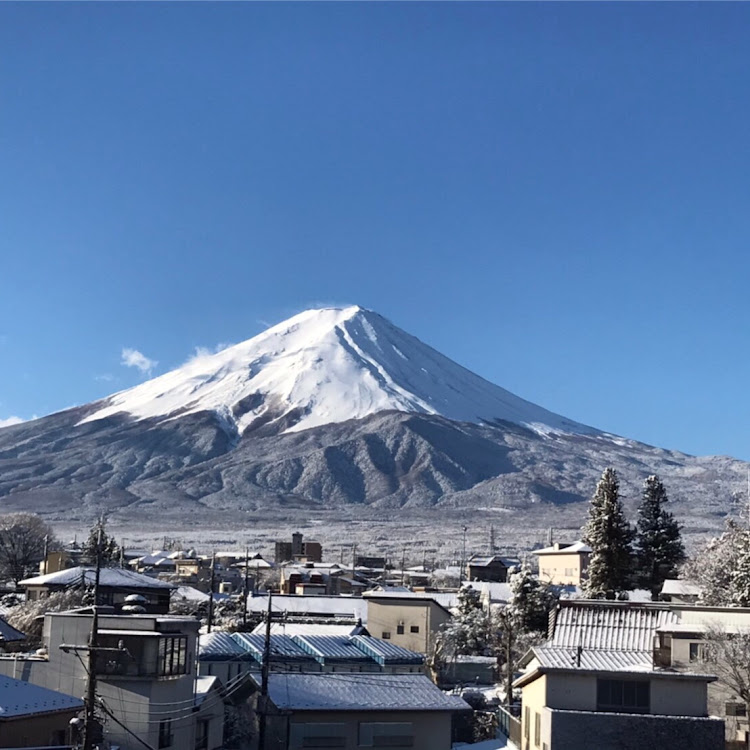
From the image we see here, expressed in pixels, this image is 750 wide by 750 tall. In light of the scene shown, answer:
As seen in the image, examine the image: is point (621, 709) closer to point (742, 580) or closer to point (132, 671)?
point (132, 671)

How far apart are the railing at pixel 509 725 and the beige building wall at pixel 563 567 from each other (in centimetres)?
4866

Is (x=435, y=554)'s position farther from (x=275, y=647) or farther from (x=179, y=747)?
(x=179, y=747)

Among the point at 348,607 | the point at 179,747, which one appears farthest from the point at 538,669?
the point at 348,607

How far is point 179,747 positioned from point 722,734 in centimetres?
1166

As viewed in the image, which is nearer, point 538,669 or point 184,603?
point 538,669

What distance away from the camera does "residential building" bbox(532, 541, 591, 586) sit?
269ft

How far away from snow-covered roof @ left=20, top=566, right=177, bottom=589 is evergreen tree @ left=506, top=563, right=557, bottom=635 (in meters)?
16.7

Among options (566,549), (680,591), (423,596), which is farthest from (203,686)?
(566,549)

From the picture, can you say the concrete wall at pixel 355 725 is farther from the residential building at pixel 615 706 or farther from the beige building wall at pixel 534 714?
the residential building at pixel 615 706

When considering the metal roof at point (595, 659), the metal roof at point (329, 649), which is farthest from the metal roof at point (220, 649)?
the metal roof at point (595, 659)

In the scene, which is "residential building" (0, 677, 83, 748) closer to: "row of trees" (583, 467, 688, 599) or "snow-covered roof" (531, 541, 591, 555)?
"row of trees" (583, 467, 688, 599)

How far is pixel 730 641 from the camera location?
2655 cm

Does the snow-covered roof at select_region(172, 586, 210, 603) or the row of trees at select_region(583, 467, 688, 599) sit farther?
the snow-covered roof at select_region(172, 586, 210, 603)

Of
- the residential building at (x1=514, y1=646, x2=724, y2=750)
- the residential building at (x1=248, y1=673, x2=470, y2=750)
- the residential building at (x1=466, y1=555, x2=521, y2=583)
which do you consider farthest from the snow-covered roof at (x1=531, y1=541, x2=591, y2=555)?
the residential building at (x1=514, y1=646, x2=724, y2=750)
